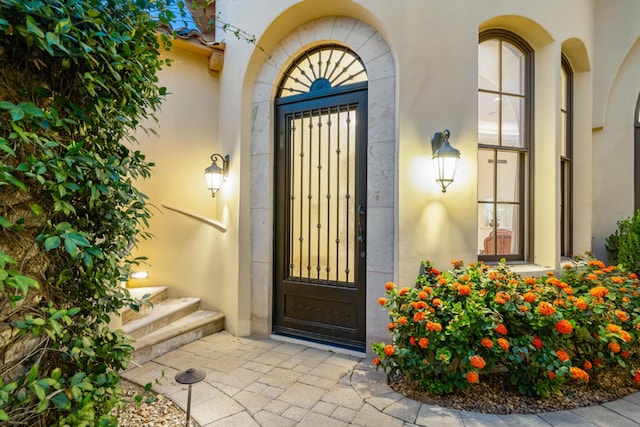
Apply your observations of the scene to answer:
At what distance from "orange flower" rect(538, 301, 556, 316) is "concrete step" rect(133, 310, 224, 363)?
3.11 m

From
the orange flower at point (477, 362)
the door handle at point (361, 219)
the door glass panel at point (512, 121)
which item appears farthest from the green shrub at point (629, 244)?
the door handle at point (361, 219)

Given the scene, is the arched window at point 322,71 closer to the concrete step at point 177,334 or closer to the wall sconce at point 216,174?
the wall sconce at point 216,174

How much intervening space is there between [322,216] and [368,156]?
0.81m

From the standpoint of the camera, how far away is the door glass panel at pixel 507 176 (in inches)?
134

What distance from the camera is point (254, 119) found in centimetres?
379

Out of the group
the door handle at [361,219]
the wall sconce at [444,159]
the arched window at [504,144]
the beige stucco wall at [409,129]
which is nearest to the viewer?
the wall sconce at [444,159]

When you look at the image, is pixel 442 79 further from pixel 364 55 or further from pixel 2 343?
pixel 2 343

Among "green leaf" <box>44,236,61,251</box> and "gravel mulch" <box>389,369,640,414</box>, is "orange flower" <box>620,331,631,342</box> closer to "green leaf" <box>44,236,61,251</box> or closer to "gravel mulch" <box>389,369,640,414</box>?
"gravel mulch" <box>389,369,640,414</box>

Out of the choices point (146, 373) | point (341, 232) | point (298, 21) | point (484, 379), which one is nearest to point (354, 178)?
point (341, 232)

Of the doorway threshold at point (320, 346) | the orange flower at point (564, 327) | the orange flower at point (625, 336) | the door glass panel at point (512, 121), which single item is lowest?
the doorway threshold at point (320, 346)

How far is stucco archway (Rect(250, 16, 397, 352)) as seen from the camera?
308cm

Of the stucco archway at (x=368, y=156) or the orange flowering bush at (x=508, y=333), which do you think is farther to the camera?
the stucco archway at (x=368, y=156)

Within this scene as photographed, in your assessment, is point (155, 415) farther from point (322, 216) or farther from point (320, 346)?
point (322, 216)

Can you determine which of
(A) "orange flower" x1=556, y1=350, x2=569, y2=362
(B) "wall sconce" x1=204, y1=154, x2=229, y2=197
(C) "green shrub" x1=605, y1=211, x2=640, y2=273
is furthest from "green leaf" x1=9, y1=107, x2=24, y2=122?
(C) "green shrub" x1=605, y1=211, x2=640, y2=273
